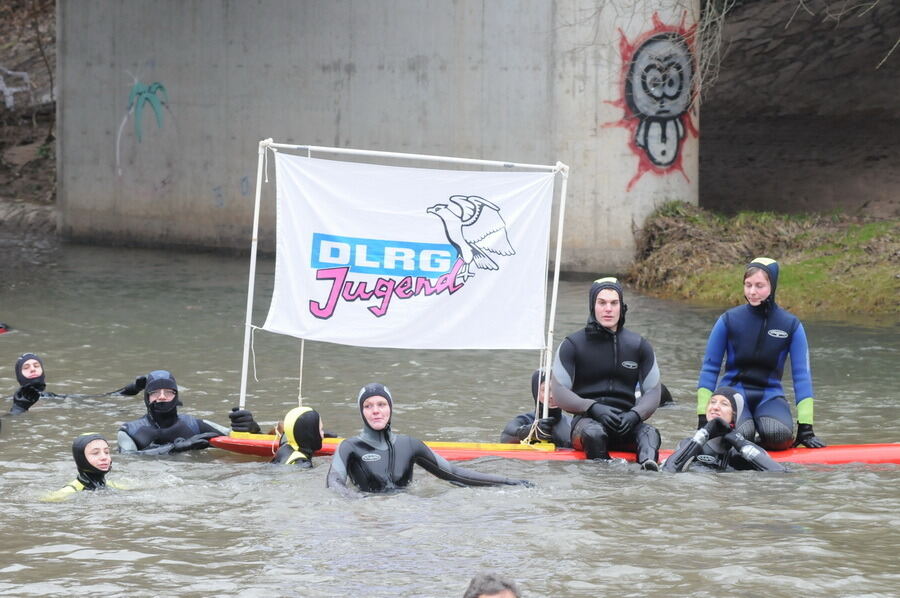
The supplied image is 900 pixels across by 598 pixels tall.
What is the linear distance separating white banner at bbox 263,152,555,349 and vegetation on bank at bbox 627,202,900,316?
327 inches

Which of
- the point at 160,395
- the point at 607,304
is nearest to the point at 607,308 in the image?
the point at 607,304

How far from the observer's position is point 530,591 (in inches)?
272

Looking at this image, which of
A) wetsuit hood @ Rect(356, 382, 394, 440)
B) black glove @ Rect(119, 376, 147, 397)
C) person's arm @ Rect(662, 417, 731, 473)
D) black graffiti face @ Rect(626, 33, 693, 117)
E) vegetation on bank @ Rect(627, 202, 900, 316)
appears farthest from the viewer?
black graffiti face @ Rect(626, 33, 693, 117)

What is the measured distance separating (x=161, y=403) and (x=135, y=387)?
4.65 feet

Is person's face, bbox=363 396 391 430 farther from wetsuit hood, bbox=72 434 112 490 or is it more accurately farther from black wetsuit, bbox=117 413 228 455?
black wetsuit, bbox=117 413 228 455

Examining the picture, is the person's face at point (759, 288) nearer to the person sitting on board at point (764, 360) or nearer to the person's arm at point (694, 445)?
the person sitting on board at point (764, 360)

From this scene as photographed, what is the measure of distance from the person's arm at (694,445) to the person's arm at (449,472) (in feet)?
4.50

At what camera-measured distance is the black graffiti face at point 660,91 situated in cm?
2053

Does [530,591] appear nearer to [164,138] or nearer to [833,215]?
[833,215]

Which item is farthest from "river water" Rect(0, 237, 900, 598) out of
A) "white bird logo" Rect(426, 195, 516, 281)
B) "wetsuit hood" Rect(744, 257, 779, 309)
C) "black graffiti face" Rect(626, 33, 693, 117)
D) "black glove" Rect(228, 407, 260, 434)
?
"black graffiti face" Rect(626, 33, 693, 117)

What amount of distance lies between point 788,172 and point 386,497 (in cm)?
1710

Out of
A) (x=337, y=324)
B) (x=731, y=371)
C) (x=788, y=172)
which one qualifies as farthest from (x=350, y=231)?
(x=788, y=172)

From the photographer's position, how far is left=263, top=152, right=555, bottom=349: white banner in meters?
10.0

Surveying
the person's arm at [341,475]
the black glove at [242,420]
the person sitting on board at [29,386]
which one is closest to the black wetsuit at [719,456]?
the person's arm at [341,475]
